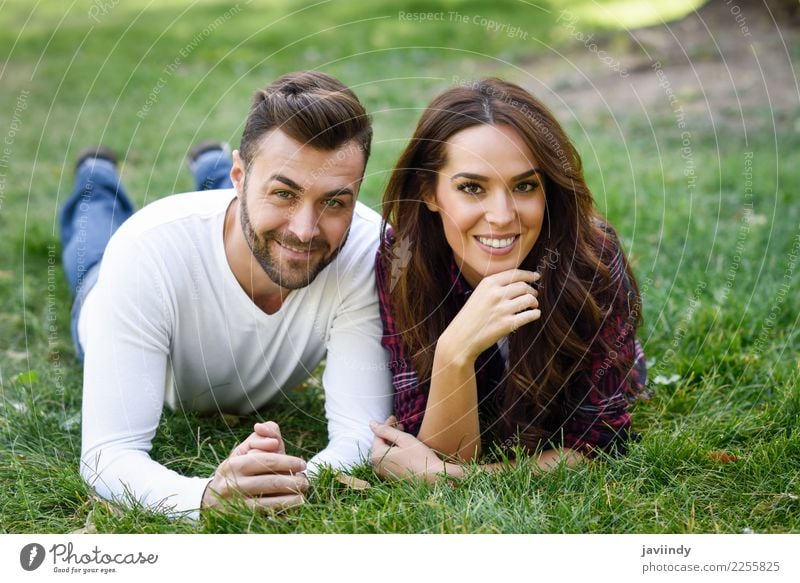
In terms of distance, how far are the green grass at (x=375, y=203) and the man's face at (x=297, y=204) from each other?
2.53 feet

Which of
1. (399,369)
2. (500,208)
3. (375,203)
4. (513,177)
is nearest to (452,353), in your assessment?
(399,369)

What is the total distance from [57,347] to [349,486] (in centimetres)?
221

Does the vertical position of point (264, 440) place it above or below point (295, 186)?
below

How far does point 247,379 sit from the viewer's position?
140 inches

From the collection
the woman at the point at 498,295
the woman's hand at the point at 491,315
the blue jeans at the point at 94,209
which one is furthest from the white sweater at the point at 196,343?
the blue jeans at the point at 94,209

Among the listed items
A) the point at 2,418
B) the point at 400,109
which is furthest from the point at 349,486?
the point at 400,109

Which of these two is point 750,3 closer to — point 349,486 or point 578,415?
point 578,415

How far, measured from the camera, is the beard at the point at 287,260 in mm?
3070

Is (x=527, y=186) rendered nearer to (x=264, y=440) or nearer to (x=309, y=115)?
(x=309, y=115)

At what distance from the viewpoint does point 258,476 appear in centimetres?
278

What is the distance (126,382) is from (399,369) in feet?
3.22

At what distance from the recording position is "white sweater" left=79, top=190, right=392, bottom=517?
2984 mm

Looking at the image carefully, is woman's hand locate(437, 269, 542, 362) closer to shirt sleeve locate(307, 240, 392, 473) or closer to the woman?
the woman

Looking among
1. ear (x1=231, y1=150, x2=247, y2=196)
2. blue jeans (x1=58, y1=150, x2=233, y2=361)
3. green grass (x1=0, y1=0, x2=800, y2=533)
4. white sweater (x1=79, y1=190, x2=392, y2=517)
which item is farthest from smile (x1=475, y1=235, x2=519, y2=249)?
blue jeans (x1=58, y1=150, x2=233, y2=361)
